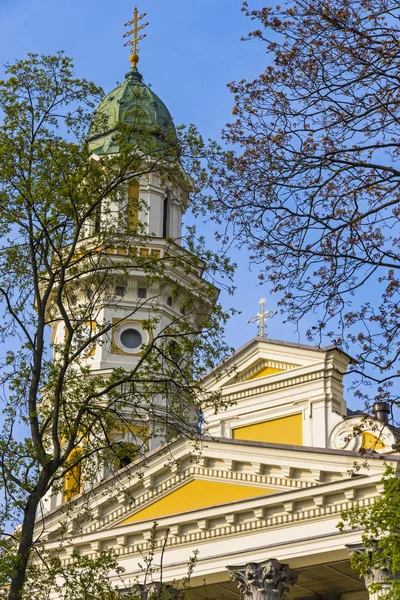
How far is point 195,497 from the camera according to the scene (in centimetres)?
2878

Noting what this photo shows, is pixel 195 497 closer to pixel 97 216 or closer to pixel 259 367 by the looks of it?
pixel 259 367

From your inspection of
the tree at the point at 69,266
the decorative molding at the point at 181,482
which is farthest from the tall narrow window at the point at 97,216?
the decorative molding at the point at 181,482

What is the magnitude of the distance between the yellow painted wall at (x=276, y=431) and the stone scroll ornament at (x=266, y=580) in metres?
3.90

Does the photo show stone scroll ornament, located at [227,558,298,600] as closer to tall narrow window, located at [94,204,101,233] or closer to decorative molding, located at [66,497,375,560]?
decorative molding, located at [66,497,375,560]

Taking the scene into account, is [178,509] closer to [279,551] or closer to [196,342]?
[279,551]

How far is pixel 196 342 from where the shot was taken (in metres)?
18.9

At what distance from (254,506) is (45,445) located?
9.54 meters

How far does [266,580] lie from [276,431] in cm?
471

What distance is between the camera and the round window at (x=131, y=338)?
41219 mm

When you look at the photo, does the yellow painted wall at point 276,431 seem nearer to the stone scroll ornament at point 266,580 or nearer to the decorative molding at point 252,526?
the decorative molding at point 252,526

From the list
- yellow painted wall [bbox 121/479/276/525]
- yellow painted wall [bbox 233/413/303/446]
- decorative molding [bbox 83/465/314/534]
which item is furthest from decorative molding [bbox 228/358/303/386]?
yellow painted wall [bbox 121/479/276/525]

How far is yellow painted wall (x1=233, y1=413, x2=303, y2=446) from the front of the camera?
99.7ft

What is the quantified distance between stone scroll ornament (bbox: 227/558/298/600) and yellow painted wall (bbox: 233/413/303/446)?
154 inches

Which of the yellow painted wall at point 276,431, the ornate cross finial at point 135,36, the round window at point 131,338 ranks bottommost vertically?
the yellow painted wall at point 276,431
